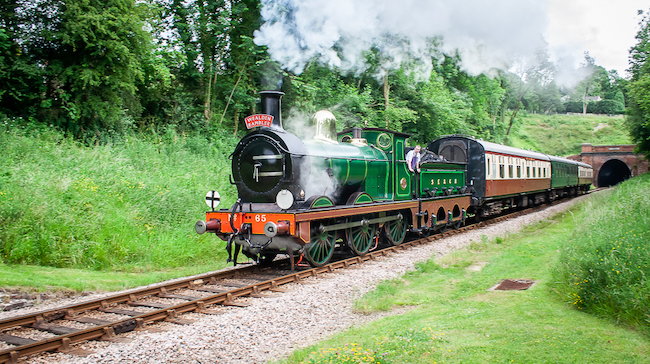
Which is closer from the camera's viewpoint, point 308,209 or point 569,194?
point 308,209

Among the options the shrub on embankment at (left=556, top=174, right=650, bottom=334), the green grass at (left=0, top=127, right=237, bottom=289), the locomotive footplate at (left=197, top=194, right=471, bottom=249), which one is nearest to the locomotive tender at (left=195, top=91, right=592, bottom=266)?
the locomotive footplate at (left=197, top=194, right=471, bottom=249)

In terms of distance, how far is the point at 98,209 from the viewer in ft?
32.0

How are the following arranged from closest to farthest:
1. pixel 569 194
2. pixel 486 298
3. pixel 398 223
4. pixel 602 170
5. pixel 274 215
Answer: pixel 486 298
pixel 274 215
pixel 398 223
pixel 569 194
pixel 602 170

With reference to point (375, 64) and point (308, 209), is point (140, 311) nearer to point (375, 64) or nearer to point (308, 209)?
point (308, 209)

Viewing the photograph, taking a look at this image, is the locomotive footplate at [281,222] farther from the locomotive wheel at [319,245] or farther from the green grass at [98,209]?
the green grass at [98,209]

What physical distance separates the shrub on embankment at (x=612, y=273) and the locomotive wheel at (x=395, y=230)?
484 centimetres

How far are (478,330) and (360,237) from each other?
5395 mm

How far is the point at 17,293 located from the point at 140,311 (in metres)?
2.33

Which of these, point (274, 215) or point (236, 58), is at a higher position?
point (236, 58)

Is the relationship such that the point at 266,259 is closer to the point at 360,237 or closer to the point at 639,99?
the point at 360,237

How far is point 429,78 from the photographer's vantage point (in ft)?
92.4

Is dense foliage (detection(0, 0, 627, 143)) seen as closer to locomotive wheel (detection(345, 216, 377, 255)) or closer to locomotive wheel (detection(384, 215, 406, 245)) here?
locomotive wheel (detection(345, 216, 377, 255))

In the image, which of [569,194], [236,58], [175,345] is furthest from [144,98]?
[569,194]

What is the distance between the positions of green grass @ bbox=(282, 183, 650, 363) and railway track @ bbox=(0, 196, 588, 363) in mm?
2037
